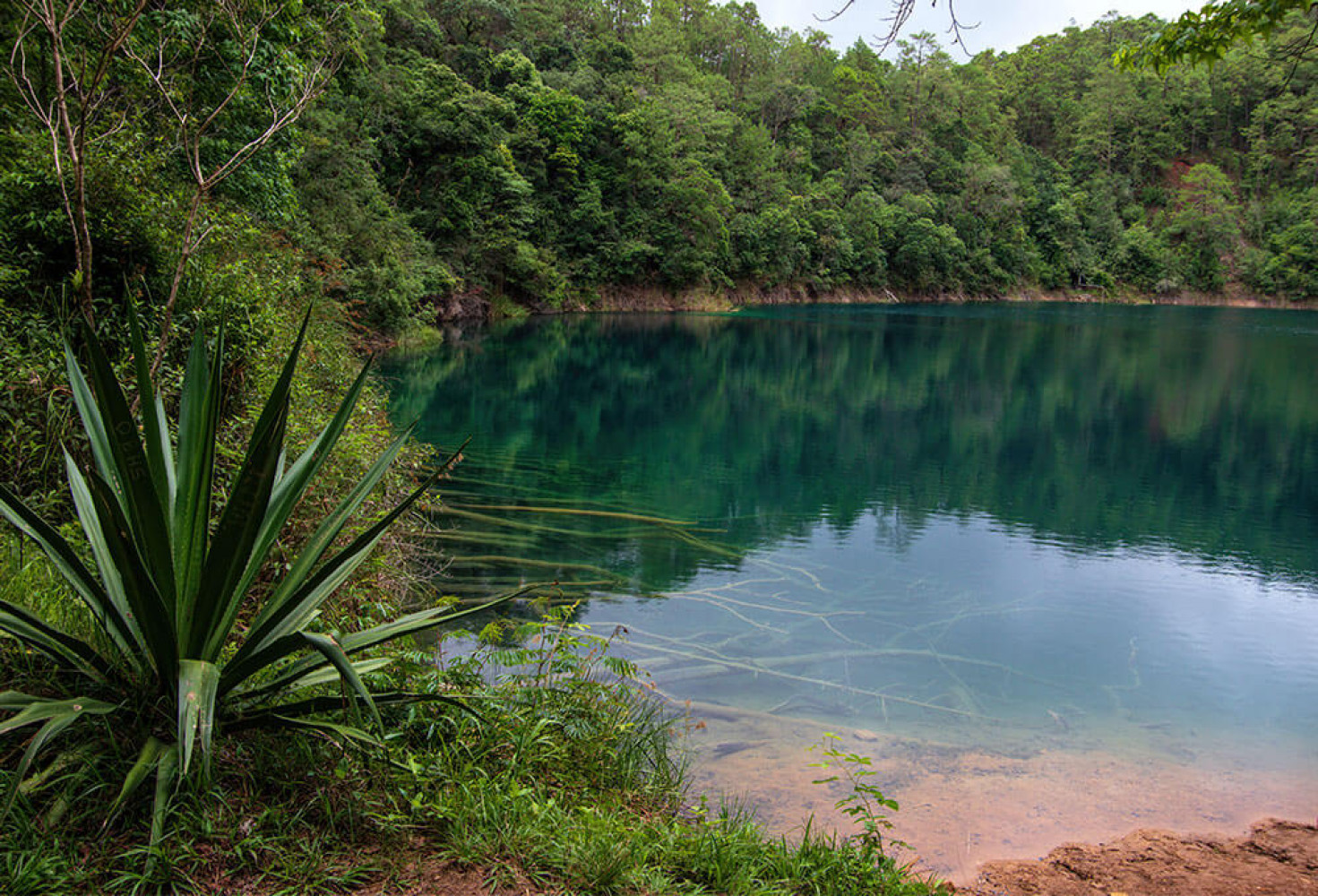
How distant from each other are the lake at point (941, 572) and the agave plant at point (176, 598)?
261 centimetres

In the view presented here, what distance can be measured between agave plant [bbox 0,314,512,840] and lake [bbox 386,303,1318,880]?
2609 millimetres

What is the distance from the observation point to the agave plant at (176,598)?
2.23 m

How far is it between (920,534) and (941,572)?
4.72 feet

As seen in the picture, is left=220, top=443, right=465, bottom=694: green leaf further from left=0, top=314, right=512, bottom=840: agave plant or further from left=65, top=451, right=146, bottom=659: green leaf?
left=65, top=451, right=146, bottom=659: green leaf

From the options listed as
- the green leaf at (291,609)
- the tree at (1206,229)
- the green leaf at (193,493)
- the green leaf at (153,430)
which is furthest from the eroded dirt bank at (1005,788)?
the tree at (1206,229)

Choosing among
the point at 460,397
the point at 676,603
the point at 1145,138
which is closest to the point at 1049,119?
the point at 1145,138

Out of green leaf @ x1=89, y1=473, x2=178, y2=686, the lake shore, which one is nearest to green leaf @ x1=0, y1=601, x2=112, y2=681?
green leaf @ x1=89, y1=473, x2=178, y2=686

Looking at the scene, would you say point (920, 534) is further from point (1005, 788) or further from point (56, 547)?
point (56, 547)

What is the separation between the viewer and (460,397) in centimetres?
1709

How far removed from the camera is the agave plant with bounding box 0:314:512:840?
2.23m

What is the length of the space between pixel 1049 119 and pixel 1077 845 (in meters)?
95.9

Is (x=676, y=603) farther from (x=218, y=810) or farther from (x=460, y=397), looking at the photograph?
(x=460, y=397)

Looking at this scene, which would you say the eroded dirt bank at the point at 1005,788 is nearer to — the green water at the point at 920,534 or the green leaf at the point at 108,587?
the green water at the point at 920,534

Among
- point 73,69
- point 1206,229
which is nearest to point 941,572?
point 73,69
